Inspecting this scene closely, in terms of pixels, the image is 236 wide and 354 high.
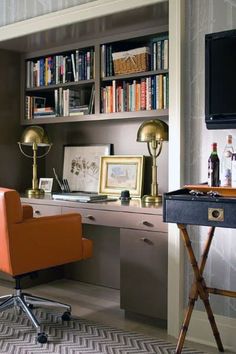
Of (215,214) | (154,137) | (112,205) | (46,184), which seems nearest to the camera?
(215,214)

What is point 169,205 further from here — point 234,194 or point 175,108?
point 175,108

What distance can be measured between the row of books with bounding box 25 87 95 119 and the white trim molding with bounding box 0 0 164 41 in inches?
23.7

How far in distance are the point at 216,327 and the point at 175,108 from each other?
1.30 metres

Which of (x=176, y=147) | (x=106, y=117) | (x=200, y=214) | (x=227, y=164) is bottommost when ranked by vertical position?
(x=200, y=214)

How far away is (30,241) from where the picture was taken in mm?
2863

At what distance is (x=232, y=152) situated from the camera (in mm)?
2713

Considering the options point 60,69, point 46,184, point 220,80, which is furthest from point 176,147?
point 46,184

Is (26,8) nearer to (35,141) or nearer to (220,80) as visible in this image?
(35,141)

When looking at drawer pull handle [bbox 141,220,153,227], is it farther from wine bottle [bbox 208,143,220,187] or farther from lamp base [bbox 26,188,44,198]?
lamp base [bbox 26,188,44,198]

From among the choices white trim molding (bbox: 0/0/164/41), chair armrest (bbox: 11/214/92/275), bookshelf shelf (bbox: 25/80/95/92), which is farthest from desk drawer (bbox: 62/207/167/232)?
white trim molding (bbox: 0/0/164/41)

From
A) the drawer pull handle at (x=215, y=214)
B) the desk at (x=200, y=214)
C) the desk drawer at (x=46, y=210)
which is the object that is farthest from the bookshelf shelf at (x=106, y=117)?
the drawer pull handle at (x=215, y=214)

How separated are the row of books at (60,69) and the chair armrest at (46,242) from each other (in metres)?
1.42

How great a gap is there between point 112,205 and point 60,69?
145cm

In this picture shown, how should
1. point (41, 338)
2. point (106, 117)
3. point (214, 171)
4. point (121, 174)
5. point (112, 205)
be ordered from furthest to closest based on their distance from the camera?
point (121, 174) < point (106, 117) < point (112, 205) < point (41, 338) < point (214, 171)
